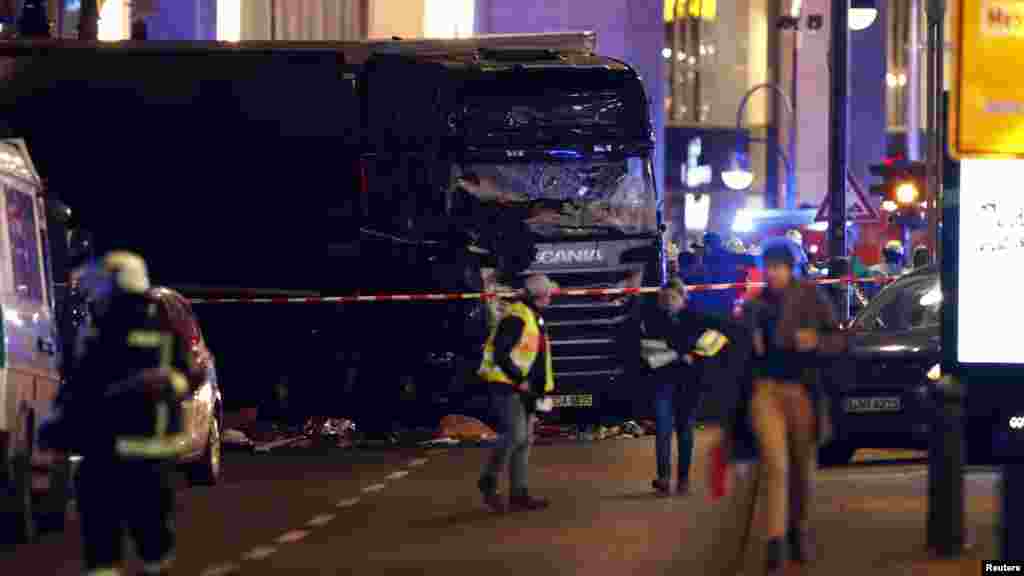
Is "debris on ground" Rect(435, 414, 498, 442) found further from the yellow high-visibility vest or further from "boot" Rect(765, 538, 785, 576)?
"boot" Rect(765, 538, 785, 576)

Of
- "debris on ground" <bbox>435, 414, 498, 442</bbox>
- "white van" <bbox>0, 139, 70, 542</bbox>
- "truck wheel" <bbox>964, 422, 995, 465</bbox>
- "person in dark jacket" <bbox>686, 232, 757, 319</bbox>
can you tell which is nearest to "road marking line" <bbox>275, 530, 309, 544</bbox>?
"white van" <bbox>0, 139, 70, 542</bbox>

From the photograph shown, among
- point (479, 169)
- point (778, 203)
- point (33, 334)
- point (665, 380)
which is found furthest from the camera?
point (778, 203)

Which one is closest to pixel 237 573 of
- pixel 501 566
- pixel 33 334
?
pixel 501 566

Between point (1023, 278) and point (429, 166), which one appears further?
point (429, 166)

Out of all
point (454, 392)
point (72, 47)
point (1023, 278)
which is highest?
point (72, 47)

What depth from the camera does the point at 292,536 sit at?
15625 mm

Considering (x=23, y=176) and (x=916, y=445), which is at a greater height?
(x=23, y=176)

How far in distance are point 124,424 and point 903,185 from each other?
27917mm

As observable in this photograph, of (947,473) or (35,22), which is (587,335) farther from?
(947,473)

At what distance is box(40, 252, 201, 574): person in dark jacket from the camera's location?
10.8m

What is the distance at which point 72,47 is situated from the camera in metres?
25.3

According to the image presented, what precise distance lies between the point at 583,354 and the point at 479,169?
2265 mm

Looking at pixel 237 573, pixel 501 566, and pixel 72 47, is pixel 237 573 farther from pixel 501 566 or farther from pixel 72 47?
pixel 72 47

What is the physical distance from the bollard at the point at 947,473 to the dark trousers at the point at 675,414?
493cm
